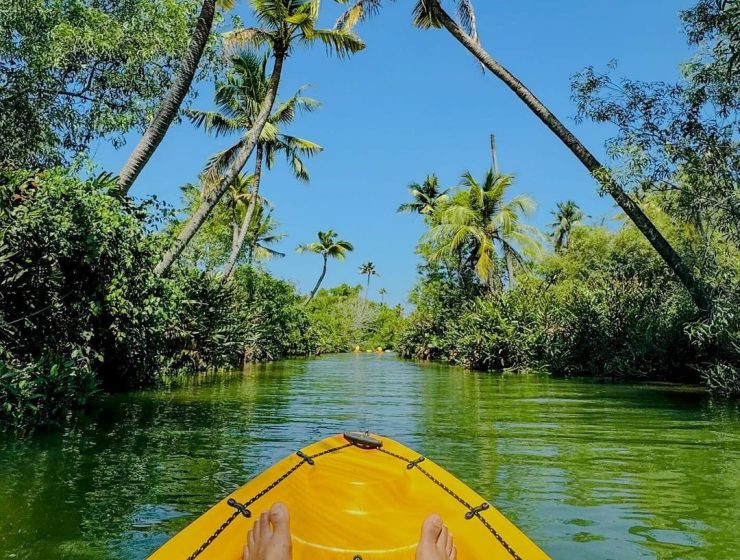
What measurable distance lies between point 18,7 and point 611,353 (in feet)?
55.8

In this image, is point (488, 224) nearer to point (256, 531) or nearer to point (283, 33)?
point (283, 33)

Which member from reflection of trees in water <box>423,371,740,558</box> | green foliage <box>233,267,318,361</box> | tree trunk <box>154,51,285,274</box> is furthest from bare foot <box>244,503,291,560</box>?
green foliage <box>233,267,318,361</box>

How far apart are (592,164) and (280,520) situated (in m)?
11.6

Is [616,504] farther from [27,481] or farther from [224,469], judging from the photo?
[27,481]

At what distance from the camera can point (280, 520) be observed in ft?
8.80

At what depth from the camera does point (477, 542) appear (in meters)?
2.87

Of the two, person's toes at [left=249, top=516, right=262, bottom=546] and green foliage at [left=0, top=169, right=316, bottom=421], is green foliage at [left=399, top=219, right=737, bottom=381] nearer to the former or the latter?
green foliage at [left=0, top=169, right=316, bottom=421]

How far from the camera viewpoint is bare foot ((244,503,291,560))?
2514 mm

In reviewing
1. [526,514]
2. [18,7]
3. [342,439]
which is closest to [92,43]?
[18,7]

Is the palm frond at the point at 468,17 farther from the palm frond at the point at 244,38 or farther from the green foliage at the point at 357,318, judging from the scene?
the green foliage at the point at 357,318

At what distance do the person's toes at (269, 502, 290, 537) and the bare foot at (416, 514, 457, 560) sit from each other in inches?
22.4

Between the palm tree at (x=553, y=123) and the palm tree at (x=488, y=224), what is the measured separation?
40.0 ft

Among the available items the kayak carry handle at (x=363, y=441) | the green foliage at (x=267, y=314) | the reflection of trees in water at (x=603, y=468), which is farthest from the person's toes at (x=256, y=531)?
the green foliage at (x=267, y=314)

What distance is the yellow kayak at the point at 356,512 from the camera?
276 cm
